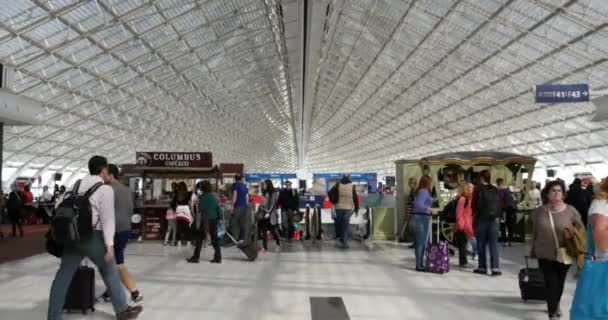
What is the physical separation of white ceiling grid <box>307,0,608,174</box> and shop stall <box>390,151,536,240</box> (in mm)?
11686

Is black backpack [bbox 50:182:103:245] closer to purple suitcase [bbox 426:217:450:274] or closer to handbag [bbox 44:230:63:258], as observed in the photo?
handbag [bbox 44:230:63:258]

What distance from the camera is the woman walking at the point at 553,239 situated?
4.75 meters

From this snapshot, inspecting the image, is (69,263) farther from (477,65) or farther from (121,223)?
(477,65)

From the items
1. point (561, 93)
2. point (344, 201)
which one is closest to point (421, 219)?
point (344, 201)

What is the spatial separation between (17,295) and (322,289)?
11.7 ft

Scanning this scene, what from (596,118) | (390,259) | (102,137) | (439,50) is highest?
(439,50)

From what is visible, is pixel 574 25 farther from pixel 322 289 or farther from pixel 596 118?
pixel 322 289

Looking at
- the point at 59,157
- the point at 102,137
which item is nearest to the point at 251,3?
the point at 102,137

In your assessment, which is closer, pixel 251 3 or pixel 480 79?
pixel 251 3

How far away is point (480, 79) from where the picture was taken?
111ft

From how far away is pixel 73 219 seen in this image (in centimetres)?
427

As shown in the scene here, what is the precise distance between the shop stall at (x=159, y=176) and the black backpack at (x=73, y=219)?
9375mm

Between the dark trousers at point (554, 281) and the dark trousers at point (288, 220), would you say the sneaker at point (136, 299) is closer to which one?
the dark trousers at point (554, 281)

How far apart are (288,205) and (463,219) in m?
4.55
